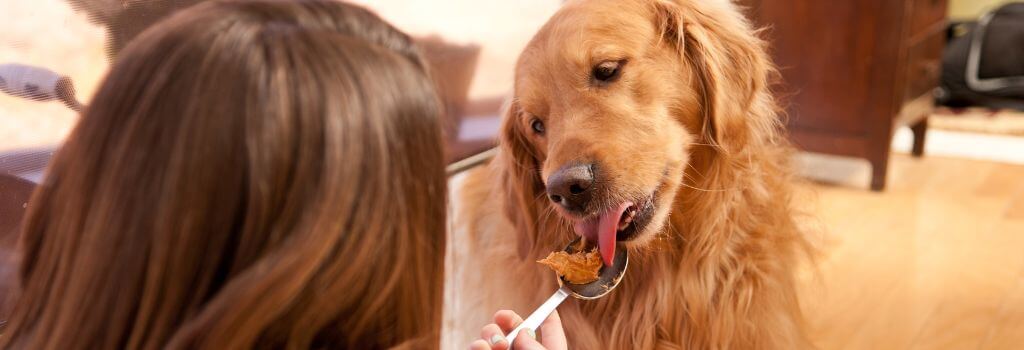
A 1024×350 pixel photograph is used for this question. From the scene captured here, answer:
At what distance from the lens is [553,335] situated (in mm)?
1069

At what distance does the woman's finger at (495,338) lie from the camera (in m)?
0.88

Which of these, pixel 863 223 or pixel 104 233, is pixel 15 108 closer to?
pixel 104 233

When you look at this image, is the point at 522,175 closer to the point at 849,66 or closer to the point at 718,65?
the point at 718,65

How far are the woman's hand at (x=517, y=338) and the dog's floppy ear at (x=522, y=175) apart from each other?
1.23 feet

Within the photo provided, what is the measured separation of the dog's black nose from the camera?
49.0 inches

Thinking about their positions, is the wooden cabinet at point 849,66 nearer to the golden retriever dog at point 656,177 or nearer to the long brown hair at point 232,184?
the golden retriever dog at point 656,177

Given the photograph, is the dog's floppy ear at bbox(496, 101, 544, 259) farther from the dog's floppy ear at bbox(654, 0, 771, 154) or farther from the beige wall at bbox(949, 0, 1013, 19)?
the beige wall at bbox(949, 0, 1013, 19)

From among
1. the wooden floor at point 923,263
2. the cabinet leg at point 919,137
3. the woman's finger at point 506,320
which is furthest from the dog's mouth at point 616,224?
the cabinet leg at point 919,137

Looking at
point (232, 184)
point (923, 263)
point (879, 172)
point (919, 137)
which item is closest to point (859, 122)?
point (879, 172)

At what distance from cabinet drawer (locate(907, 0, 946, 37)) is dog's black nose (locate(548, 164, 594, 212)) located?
2001 mm

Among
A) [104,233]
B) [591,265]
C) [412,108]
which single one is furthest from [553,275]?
[104,233]

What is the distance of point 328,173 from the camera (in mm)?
690

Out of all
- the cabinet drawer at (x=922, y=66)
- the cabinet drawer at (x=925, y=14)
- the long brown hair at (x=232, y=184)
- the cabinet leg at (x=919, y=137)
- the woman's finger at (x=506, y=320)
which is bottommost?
the cabinet leg at (x=919, y=137)

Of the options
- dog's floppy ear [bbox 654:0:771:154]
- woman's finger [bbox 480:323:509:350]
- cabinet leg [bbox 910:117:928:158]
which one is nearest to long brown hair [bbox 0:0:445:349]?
woman's finger [bbox 480:323:509:350]
